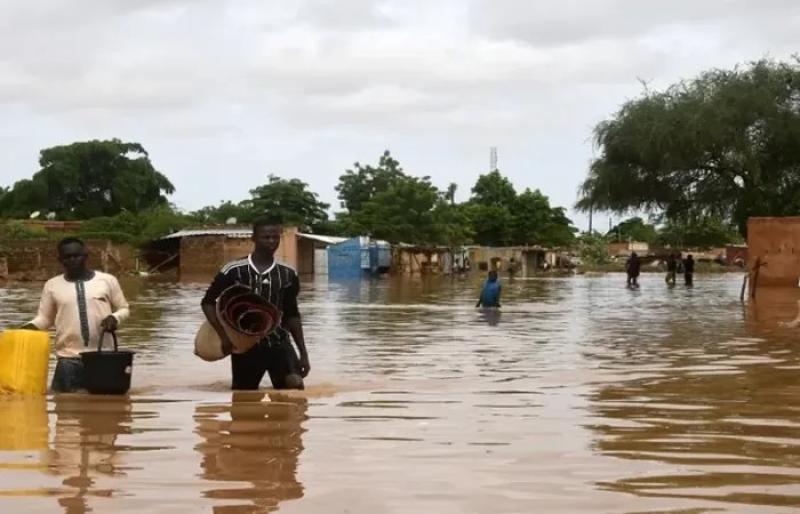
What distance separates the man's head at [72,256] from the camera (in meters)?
8.09

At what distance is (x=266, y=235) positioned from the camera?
27.0 ft

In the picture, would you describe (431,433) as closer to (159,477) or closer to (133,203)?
(159,477)

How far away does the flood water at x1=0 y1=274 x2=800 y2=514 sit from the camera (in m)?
5.24

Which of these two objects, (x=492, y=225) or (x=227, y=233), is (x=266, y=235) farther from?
(x=492, y=225)

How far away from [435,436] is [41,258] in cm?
4742

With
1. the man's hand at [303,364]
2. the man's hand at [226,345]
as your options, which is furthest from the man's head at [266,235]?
the man's hand at [303,364]

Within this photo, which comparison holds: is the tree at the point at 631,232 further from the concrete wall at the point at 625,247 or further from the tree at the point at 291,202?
the tree at the point at 291,202

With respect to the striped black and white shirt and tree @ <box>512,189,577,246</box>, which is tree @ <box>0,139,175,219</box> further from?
the striped black and white shirt

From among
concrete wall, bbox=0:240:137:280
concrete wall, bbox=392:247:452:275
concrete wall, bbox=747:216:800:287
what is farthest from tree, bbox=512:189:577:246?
concrete wall, bbox=747:216:800:287

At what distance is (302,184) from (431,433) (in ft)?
247

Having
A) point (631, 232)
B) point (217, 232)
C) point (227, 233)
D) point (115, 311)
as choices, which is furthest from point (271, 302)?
point (631, 232)

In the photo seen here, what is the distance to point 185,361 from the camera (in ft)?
42.3

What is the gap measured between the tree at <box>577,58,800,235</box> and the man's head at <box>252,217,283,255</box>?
1173 inches

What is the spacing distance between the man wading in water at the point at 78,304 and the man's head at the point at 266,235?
997 mm
